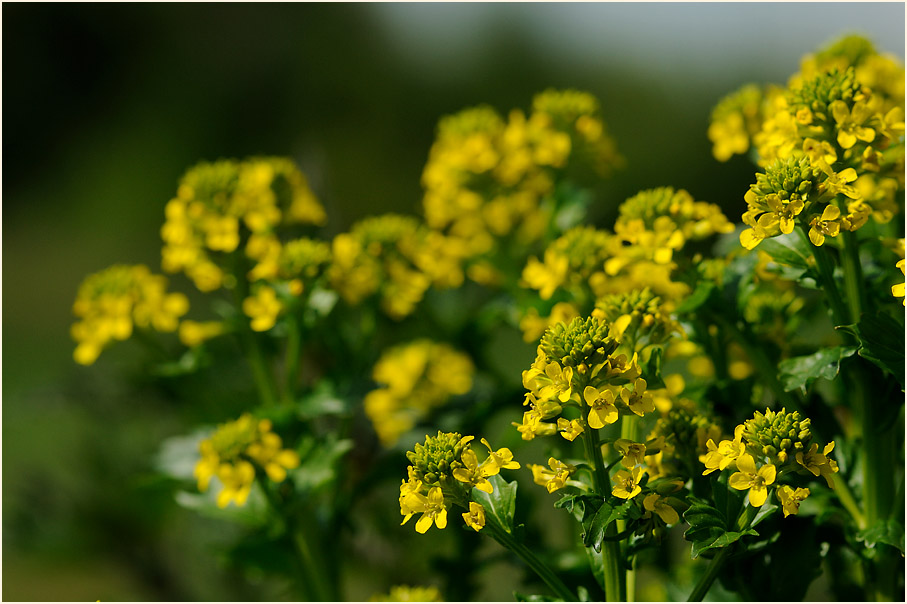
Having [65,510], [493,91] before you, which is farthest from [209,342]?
[493,91]

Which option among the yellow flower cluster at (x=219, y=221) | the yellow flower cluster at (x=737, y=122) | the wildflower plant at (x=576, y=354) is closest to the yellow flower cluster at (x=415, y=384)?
the wildflower plant at (x=576, y=354)

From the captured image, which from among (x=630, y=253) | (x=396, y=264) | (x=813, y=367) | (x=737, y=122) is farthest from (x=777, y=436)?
(x=396, y=264)

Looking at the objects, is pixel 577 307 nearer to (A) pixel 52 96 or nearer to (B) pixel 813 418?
(B) pixel 813 418

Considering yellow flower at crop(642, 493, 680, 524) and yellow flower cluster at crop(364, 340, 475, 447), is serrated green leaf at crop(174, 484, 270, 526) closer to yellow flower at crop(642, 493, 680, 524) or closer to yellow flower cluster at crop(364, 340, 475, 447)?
yellow flower cluster at crop(364, 340, 475, 447)

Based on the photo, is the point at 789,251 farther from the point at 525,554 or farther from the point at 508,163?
the point at 508,163

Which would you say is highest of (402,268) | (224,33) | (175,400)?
(224,33)
